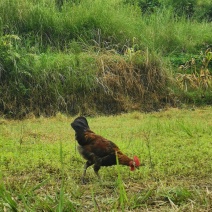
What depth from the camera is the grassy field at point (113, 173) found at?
3285 mm

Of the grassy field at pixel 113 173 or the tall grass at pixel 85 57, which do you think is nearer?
the grassy field at pixel 113 173

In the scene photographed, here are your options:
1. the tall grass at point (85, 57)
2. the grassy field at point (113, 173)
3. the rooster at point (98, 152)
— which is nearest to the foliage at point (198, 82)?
the tall grass at point (85, 57)

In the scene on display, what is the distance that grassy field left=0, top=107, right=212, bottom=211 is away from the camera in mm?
3285

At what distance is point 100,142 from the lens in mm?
4168

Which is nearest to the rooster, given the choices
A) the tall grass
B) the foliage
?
the tall grass

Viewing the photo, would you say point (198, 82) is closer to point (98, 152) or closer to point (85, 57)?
point (85, 57)

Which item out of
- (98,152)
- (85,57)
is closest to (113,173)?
(98,152)

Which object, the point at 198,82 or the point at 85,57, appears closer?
the point at 85,57

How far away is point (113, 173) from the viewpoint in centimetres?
449

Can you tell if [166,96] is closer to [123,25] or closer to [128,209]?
[123,25]

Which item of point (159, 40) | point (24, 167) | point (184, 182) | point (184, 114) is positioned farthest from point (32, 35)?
point (184, 182)

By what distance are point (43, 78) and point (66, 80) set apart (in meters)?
0.52

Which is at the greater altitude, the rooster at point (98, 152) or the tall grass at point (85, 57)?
the rooster at point (98, 152)

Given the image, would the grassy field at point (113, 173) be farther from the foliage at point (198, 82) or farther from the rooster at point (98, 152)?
the foliage at point (198, 82)
